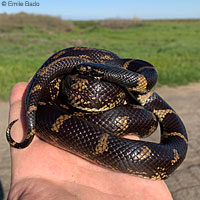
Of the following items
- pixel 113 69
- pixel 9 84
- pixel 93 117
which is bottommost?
pixel 9 84

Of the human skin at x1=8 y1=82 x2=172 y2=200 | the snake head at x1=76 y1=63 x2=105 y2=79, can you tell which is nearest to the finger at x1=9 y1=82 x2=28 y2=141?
the human skin at x1=8 y1=82 x2=172 y2=200

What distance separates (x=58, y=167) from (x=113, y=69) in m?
2.11

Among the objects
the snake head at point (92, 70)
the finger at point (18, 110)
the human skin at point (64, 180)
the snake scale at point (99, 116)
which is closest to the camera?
the human skin at point (64, 180)

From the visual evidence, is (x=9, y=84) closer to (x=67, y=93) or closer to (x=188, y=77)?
(x=67, y=93)

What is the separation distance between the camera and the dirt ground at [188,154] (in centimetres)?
646

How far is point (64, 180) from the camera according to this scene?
12.8 ft

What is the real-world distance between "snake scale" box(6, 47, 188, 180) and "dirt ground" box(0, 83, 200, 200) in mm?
1832

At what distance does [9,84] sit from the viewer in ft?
44.0

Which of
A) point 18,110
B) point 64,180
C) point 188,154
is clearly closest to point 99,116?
point 64,180

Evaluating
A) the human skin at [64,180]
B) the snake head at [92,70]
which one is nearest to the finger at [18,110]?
the human skin at [64,180]

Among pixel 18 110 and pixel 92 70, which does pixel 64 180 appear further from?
pixel 92 70

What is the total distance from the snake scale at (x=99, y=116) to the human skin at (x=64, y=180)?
0.61ft

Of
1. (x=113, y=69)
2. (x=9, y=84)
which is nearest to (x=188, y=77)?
(x=9, y=84)

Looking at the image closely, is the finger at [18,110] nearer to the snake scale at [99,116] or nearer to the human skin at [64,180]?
the human skin at [64,180]
